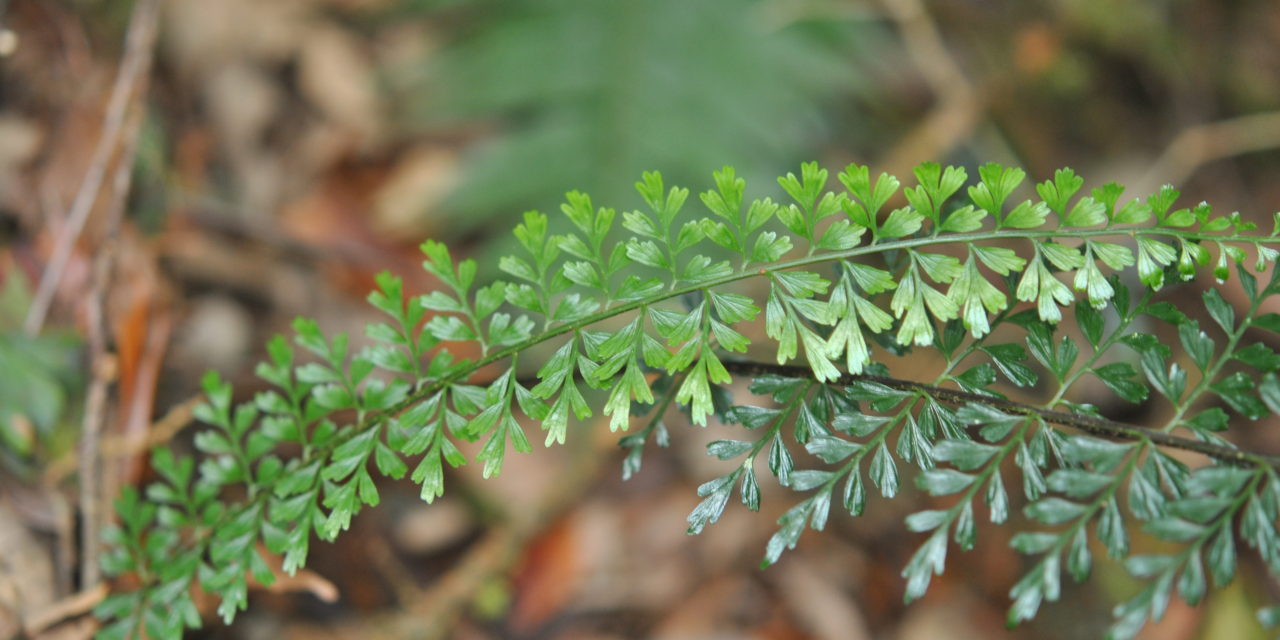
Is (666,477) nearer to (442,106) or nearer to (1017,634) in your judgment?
(1017,634)

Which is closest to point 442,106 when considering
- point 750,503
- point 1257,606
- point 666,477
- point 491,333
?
point 666,477

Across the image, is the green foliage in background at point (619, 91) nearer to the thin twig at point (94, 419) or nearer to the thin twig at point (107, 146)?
the thin twig at point (107, 146)

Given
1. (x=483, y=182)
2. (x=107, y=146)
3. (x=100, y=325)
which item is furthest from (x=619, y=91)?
(x=100, y=325)

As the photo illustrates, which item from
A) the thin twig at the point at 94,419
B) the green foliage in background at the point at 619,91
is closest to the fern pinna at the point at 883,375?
the thin twig at the point at 94,419

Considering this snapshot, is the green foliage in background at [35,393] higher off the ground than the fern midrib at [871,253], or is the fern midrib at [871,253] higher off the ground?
the green foliage in background at [35,393]

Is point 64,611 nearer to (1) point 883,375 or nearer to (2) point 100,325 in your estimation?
(2) point 100,325
